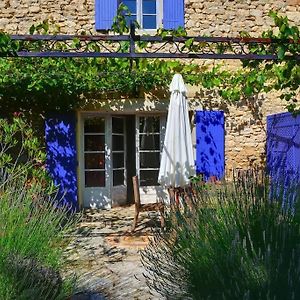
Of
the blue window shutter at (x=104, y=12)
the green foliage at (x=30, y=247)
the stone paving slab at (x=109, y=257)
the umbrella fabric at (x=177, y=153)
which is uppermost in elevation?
the blue window shutter at (x=104, y=12)

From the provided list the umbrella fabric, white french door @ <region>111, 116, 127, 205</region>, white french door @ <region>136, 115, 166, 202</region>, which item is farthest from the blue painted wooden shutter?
white french door @ <region>111, 116, 127, 205</region>

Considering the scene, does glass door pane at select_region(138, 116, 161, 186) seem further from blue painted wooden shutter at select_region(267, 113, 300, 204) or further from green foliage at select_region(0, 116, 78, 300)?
green foliage at select_region(0, 116, 78, 300)

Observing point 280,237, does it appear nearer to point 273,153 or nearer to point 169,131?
point 169,131

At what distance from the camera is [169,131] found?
5.63 m

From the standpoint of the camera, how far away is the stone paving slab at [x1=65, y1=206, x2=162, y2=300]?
3.55 metres

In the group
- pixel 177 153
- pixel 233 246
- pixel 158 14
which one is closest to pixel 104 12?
A: pixel 158 14

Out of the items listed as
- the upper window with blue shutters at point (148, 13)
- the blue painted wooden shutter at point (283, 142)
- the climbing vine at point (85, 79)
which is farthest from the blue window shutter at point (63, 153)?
the blue painted wooden shutter at point (283, 142)

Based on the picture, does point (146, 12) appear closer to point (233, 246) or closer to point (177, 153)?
point (177, 153)

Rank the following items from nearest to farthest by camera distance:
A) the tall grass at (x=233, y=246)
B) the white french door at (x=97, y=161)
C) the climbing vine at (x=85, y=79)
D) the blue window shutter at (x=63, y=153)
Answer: the tall grass at (x=233, y=246)
the climbing vine at (x=85, y=79)
the blue window shutter at (x=63, y=153)
the white french door at (x=97, y=161)

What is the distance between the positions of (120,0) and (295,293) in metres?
6.76

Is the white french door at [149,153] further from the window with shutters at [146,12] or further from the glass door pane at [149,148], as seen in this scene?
the window with shutters at [146,12]

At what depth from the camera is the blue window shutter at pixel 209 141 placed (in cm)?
754

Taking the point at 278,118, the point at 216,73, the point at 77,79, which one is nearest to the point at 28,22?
the point at 77,79

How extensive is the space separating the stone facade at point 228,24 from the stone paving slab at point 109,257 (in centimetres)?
239
